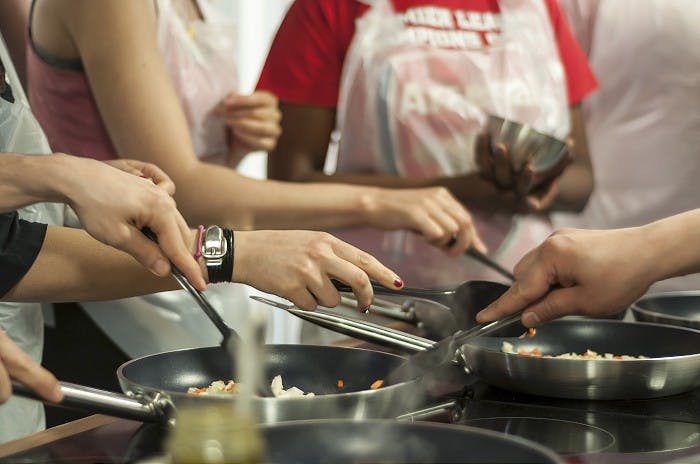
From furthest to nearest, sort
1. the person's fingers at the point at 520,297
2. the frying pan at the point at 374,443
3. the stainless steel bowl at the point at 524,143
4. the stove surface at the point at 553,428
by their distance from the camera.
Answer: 1. the stainless steel bowl at the point at 524,143
2. the person's fingers at the point at 520,297
3. the stove surface at the point at 553,428
4. the frying pan at the point at 374,443

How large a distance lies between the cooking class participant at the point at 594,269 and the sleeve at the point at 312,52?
93cm

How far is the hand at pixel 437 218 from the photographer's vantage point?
1.74m

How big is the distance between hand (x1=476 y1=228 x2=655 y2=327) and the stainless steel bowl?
25.2 inches

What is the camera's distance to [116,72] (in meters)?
1.56

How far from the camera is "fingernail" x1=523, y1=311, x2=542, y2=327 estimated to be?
121cm

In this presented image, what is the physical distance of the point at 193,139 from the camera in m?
1.91

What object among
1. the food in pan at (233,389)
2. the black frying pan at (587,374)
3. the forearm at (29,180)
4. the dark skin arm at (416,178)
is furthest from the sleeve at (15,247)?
the dark skin arm at (416,178)

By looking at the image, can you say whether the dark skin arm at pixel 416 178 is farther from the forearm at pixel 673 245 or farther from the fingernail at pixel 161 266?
the fingernail at pixel 161 266

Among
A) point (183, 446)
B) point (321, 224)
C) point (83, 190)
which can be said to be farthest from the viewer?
point (321, 224)

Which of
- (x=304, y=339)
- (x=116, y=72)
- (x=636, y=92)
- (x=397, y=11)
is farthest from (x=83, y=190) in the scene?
(x=636, y=92)

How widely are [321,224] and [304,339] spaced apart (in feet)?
0.86

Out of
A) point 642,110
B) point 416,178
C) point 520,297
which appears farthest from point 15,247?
point 642,110

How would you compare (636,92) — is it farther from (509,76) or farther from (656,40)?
(509,76)

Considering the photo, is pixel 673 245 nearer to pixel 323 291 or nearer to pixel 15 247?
pixel 323 291
